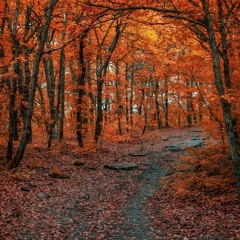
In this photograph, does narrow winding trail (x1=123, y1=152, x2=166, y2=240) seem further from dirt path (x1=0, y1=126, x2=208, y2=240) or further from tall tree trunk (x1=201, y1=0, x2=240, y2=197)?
tall tree trunk (x1=201, y1=0, x2=240, y2=197)

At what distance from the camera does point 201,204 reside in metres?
9.34

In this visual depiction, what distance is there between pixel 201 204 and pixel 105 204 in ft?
11.2

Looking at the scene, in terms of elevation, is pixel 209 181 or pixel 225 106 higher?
pixel 225 106

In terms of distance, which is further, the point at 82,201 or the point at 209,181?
the point at 209,181

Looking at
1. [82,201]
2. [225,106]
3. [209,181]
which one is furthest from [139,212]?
[225,106]

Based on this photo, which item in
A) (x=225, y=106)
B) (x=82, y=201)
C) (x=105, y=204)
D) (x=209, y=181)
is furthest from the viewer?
(x=209, y=181)

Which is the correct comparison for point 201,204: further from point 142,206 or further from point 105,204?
point 105,204

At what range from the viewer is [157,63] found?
2386cm

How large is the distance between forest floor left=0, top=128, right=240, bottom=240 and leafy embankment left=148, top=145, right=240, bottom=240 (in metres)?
0.02

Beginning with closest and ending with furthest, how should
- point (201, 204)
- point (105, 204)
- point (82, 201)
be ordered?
point (201, 204) → point (105, 204) → point (82, 201)

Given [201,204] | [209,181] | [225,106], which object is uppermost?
[225,106]

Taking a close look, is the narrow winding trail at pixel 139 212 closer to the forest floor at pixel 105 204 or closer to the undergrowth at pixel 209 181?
the forest floor at pixel 105 204

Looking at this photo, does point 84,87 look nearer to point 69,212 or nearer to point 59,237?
point 69,212

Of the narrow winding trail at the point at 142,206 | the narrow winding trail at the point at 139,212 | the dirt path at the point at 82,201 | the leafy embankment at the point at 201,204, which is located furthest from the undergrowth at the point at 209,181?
the dirt path at the point at 82,201
